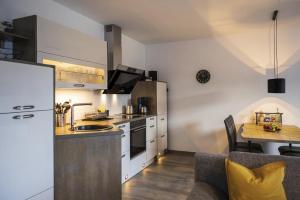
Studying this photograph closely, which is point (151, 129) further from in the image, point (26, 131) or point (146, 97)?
point (26, 131)

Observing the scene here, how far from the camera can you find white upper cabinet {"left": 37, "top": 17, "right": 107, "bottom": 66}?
2205 mm

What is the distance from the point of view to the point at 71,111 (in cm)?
250

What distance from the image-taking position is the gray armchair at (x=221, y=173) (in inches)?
61.1

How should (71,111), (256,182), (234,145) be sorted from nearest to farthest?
(256,182) → (71,111) → (234,145)

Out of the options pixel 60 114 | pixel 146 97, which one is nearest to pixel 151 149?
pixel 146 97

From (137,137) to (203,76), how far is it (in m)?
2.00

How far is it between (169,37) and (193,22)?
965 mm

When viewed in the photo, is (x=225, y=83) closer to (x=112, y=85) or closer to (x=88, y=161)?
(x=112, y=85)

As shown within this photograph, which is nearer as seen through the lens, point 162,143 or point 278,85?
point 278,85

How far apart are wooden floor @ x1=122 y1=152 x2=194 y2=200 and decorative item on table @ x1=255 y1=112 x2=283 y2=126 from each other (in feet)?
5.01

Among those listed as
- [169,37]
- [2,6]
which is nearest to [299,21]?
[169,37]

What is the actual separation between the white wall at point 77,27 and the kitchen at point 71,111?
0.02m

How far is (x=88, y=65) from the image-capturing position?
9.29 ft

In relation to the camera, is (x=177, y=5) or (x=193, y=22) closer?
(x=177, y=5)
